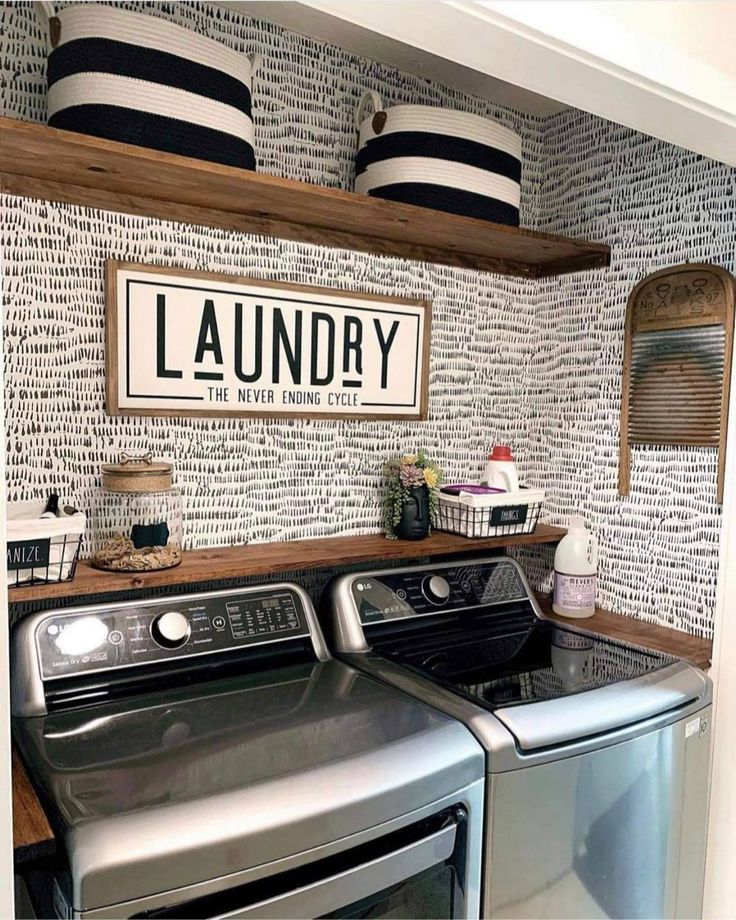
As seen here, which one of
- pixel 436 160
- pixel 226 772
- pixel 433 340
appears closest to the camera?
pixel 226 772

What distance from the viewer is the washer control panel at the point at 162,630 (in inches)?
56.8

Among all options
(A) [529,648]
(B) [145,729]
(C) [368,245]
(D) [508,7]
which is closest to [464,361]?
(C) [368,245]

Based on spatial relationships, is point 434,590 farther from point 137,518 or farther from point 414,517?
point 137,518

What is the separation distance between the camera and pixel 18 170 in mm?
1454

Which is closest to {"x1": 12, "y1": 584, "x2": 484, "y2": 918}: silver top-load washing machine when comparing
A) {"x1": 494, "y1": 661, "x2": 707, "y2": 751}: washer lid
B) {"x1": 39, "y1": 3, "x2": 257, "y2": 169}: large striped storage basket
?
{"x1": 494, "y1": 661, "x2": 707, "y2": 751}: washer lid

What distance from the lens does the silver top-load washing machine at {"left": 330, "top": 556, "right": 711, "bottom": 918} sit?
139cm

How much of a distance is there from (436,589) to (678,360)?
0.88m

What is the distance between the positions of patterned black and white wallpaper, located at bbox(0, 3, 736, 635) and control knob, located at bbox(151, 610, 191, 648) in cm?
27

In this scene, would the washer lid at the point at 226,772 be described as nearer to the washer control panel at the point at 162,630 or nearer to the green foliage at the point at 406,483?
the washer control panel at the point at 162,630

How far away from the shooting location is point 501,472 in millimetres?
2072

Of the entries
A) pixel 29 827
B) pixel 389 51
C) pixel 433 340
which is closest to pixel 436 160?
pixel 389 51

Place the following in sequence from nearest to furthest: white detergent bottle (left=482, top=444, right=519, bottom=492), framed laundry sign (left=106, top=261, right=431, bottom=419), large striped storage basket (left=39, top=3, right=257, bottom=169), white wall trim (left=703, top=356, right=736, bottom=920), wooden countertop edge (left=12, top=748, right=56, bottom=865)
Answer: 1. wooden countertop edge (left=12, top=748, right=56, bottom=865)
2. large striped storage basket (left=39, top=3, right=257, bottom=169)
3. framed laundry sign (left=106, top=261, right=431, bottom=419)
4. white wall trim (left=703, top=356, right=736, bottom=920)
5. white detergent bottle (left=482, top=444, right=519, bottom=492)

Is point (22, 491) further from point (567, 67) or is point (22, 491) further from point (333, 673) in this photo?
point (567, 67)

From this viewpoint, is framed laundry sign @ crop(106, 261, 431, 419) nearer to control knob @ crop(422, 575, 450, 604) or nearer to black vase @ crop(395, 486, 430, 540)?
black vase @ crop(395, 486, 430, 540)
